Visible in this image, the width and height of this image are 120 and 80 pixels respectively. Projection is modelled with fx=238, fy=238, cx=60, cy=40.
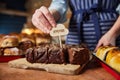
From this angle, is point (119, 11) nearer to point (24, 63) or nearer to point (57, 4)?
point (57, 4)

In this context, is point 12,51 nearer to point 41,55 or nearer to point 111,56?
point 41,55

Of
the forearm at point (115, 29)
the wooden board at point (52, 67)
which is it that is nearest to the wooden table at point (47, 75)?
the wooden board at point (52, 67)

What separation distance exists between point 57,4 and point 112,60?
0.75 metres

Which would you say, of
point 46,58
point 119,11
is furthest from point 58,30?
point 119,11

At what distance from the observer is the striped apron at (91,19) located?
1547mm

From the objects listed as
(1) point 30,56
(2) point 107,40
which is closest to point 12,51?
(1) point 30,56

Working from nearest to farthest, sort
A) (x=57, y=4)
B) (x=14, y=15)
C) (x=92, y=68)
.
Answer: (x=92, y=68) → (x=57, y=4) → (x=14, y=15)

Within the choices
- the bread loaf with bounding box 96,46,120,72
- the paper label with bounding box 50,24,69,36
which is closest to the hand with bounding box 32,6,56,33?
the paper label with bounding box 50,24,69,36

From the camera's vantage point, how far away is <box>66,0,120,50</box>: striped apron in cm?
155

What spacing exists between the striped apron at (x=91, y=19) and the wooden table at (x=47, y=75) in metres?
0.50

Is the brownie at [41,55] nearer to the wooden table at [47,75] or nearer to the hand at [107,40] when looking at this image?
the wooden table at [47,75]

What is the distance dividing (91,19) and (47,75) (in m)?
0.69

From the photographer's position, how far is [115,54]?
1021 mm

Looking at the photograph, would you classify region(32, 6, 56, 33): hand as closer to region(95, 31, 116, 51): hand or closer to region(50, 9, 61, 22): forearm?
region(50, 9, 61, 22): forearm
